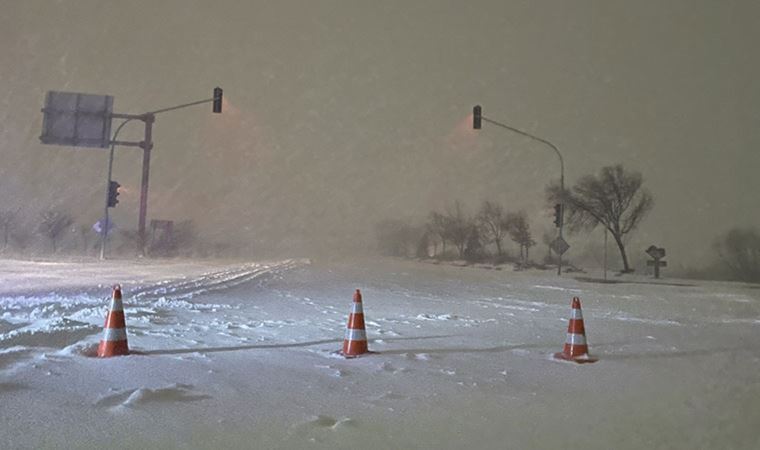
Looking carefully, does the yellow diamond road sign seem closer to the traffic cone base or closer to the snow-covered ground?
the snow-covered ground

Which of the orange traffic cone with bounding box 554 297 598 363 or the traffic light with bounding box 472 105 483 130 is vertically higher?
the traffic light with bounding box 472 105 483 130

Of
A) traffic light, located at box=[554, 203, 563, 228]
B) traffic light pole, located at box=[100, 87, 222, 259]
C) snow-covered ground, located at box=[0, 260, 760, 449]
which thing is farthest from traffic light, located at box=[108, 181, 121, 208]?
snow-covered ground, located at box=[0, 260, 760, 449]

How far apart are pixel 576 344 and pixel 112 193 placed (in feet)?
123

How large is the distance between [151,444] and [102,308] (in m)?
7.26

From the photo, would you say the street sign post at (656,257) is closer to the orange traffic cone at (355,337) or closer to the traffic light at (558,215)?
the traffic light at (558,215)

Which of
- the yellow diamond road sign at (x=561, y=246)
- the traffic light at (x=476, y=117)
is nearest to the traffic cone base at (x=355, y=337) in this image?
the traffic light at (x=476, y=117)

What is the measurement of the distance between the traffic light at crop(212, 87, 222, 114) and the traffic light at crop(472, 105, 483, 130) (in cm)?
1156

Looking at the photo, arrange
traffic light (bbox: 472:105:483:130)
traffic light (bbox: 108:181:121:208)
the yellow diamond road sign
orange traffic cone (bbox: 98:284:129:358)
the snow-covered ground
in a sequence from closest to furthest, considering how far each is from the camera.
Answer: the snow-covered ground → orange traffic cone (bbox: 98:284:129:358) → traffic light (bbox: 472:105:483:130) → the yellow diamond road sign → traffic light (bbox: 108:181:121:208)

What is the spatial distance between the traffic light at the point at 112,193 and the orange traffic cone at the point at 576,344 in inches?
1461

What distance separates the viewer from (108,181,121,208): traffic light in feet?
130

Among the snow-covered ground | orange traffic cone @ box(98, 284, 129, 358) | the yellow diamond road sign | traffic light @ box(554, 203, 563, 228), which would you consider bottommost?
the snow-covered ground

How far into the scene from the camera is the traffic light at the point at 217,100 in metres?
30.4

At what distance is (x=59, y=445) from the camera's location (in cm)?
355

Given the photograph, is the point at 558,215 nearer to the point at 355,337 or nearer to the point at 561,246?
the point at 561,246
